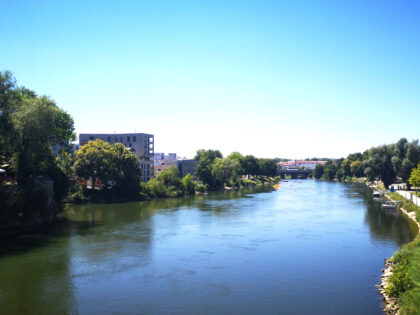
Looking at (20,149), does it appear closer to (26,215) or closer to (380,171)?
(26,215)

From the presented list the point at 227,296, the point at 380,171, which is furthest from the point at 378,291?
the point at 380,171

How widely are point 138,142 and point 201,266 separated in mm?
90602

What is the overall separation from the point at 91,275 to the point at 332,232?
26686mm

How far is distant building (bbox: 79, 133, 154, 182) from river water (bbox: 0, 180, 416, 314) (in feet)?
211

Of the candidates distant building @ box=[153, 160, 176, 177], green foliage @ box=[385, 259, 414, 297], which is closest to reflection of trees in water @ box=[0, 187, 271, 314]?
green foliage @ box=[385, 259, 414, 297]

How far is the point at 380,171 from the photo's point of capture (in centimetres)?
8938

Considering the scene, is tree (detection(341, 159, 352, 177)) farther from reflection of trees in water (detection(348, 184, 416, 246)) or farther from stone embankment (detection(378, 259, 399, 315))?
stone embankment (detection(378, 259, 399, 315))

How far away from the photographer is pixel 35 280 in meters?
24.8

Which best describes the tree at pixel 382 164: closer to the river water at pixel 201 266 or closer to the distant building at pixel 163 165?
the river water at pixel 201 266

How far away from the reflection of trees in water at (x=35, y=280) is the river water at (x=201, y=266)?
2.6 inches

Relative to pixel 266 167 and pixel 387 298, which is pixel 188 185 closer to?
pixel 387 298

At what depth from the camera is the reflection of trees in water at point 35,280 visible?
67.4 ft

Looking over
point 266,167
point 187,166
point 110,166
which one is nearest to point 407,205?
point 110,166

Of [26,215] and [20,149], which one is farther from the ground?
[20,149]
